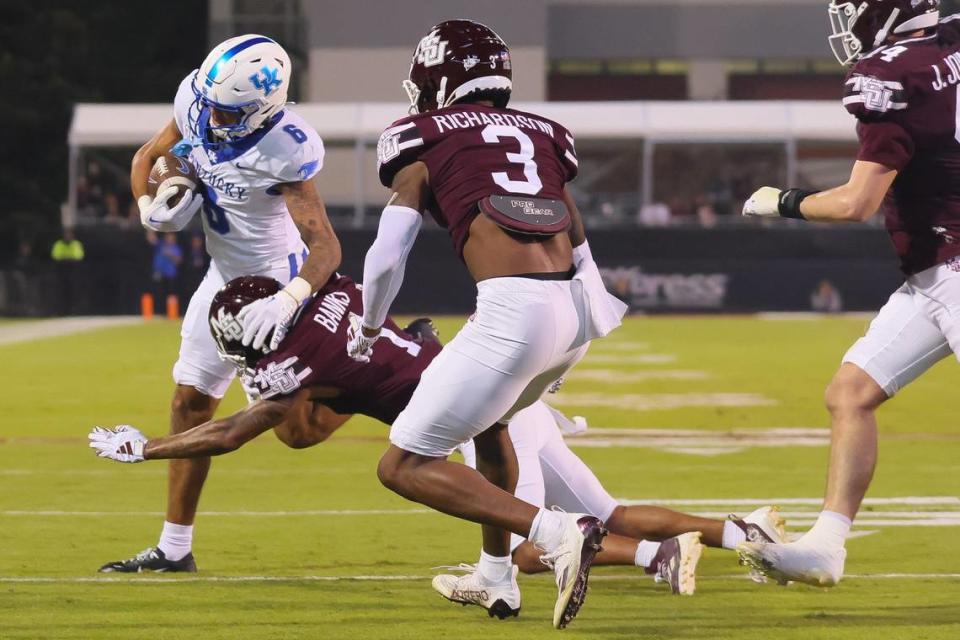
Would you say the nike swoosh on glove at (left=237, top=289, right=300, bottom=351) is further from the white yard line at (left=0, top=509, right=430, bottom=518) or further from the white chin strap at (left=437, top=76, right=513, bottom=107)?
the white yard line at (left=0, top=509, right=430, bottom=518)

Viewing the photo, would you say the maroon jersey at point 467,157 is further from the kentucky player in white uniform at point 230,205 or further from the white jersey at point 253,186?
the white jersey at point 253,186

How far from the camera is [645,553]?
5.64 metres

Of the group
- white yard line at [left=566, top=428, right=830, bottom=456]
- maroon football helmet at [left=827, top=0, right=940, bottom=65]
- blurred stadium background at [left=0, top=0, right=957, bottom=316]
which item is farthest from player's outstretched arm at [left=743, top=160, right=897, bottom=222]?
blurred stadium background at [left=0, top=0, right=957, bottom=316]

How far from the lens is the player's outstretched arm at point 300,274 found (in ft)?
18.7

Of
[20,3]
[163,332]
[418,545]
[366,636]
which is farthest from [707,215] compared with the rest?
[366,636]

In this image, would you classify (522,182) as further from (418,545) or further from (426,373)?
(418,545)

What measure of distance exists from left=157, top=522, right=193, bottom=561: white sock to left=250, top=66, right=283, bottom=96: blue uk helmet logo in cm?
163

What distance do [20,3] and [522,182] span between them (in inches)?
1317

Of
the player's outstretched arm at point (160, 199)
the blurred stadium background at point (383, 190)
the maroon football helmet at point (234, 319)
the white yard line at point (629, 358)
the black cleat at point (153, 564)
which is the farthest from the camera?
the blurred stadium background at point (383, 190)

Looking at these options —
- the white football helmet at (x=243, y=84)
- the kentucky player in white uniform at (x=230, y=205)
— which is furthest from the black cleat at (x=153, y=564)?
the white football helmet at (x=243, y=84)

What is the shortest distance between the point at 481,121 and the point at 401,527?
2621mm

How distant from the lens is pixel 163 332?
72.0 ft

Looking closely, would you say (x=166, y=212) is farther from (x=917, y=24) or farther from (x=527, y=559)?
(x=917, y=24)

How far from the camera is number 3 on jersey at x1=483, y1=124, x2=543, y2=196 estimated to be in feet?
16.3
